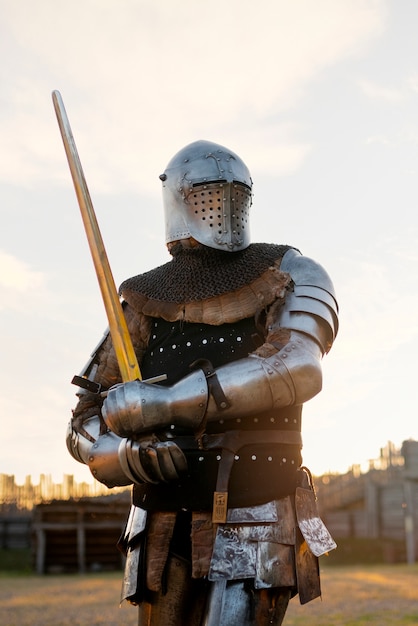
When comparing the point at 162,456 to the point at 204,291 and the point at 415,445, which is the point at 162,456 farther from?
the point at 415,445

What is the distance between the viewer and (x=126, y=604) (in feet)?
46.0

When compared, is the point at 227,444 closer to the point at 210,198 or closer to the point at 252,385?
the point at 252,385

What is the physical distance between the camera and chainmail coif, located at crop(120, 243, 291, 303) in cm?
416

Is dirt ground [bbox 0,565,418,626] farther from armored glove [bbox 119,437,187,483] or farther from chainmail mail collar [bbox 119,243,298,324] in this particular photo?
armored glove [bbox 119,437,187,483]

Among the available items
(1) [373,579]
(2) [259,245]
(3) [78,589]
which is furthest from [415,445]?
(2) [259,245]

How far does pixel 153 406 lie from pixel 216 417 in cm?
28

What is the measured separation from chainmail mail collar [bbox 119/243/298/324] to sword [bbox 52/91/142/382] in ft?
0.92

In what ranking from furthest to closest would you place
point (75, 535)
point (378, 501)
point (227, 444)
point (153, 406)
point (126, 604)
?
1. point (378, 501)
2. point (75, 535)
3. point (126, 604)
4. point (227, 444)
5. point (153, 406)

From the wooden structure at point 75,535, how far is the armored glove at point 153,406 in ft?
53.2

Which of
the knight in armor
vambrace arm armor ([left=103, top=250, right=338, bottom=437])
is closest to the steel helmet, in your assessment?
the knight in armor

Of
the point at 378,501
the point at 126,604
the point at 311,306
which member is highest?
the point at 311,306

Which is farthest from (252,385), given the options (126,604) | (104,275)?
(126,604)

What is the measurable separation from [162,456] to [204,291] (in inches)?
35.4

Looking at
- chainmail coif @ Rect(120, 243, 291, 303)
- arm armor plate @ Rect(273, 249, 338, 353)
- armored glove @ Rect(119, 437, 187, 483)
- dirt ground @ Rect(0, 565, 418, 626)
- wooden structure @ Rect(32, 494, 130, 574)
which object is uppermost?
chainmail coif @ Rect(120, 243, 291, 303)
